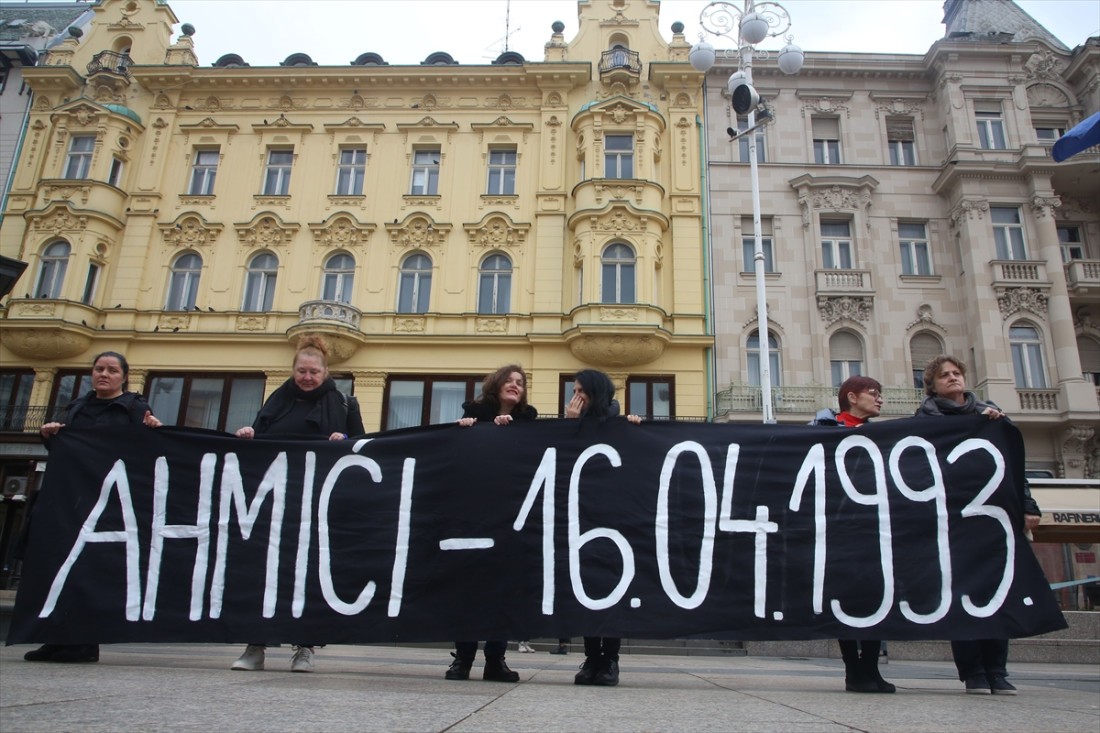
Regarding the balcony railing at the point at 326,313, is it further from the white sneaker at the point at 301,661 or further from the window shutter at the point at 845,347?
the white sneaker at the point at 301,661

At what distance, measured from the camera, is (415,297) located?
2297 centimetres

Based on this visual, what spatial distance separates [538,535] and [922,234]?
2267 cm

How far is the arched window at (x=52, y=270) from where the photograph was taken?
74.5 feet

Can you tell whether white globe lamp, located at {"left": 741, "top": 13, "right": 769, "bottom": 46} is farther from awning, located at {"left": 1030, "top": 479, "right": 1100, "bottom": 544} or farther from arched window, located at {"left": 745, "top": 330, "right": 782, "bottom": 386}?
awning, located at {"left": 1030, "top": 479, "right": 1100, "bottom": 544}

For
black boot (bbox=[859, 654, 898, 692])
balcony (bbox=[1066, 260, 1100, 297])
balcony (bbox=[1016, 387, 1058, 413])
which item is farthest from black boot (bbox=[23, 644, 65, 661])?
balcony (bbox=[1066, 260, 1100, 297])

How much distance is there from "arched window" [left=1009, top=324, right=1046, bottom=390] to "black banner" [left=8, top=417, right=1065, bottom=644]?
19196mm

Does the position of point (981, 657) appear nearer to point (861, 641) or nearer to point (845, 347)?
point (861, 641)

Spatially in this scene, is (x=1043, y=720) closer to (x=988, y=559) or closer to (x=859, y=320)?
(x=988, y=559)

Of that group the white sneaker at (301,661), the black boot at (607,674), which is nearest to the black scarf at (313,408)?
the white sneaker at (301,661)

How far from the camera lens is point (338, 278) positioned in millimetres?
23203

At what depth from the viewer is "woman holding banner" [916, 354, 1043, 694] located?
4793 mm

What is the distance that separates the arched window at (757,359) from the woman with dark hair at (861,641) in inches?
656

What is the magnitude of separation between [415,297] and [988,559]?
64.9 feet

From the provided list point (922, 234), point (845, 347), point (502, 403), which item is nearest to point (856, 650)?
point (502, 403)
